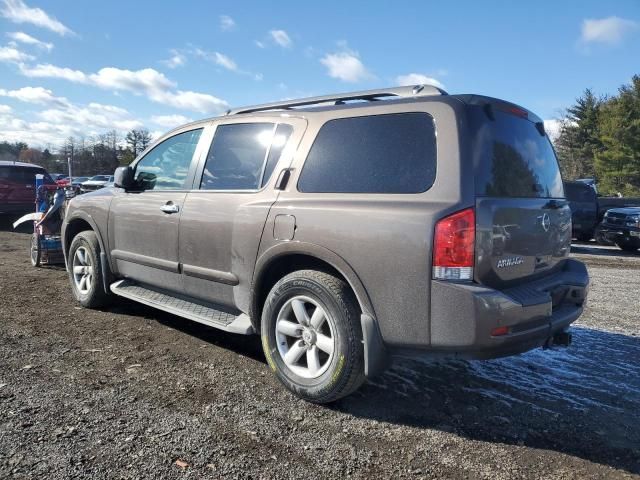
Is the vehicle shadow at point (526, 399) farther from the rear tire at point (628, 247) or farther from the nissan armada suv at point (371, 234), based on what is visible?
the rear tire at point (628, 247)

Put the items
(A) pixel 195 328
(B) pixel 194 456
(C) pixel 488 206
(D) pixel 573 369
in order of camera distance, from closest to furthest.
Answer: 1. (B) pixel 194 456
2. (C) pixel 488 206
3. (D) pixel 573 369
4. (A) pixel 195 328

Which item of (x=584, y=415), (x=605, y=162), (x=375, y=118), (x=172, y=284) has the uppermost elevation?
(x=605, y=162)

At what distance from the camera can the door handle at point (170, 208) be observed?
4.09 metres

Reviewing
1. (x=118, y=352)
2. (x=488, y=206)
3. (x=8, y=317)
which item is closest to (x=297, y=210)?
(x=488, y=206)

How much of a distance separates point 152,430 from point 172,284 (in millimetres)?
1675

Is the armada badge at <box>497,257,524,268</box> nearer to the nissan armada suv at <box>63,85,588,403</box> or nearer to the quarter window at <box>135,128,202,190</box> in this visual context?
the nissan armada suv at <box>63,85,588,403</box>

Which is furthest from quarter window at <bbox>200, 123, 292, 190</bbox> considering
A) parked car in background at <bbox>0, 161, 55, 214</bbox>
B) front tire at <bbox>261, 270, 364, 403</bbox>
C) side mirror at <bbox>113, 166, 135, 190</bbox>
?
parked car in background at <bbox>0, 161, 55, 214</bbox>

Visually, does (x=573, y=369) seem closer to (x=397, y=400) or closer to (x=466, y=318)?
(x=397, y=400)

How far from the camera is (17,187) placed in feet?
43.7

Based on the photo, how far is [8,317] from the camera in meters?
4.81

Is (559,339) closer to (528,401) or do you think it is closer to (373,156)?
(528,401)

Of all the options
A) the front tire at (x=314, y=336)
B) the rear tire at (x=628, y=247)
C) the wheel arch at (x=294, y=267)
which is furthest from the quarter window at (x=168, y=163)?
the rear tire at (x=628, y=247)

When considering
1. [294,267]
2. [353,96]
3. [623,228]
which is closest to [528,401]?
[294,267]

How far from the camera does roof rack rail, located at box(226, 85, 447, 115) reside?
3.13m
